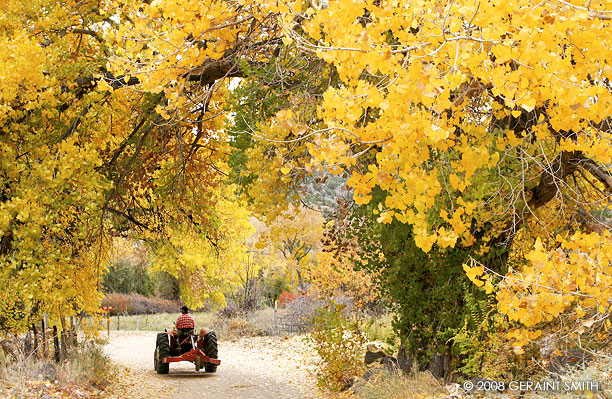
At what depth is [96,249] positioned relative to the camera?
9703mm

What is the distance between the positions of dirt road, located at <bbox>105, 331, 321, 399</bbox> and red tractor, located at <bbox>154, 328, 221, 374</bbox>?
27cm

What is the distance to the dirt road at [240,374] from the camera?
32.0ft

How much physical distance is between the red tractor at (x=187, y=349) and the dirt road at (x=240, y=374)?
0.27 meters

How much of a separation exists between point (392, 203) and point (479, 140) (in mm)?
1410

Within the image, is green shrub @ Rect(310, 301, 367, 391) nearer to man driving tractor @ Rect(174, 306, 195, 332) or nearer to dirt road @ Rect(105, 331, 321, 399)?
dirt road @ Rect(105, 331, 321, 399)

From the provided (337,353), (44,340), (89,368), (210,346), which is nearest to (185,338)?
(210,346)

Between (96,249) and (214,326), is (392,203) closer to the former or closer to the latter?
(96,249)

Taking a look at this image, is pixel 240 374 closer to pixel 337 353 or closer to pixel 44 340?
pixel 337 353

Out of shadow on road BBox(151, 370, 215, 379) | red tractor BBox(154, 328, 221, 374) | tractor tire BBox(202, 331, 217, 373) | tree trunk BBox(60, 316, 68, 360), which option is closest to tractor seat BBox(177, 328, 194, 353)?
red tractor BBox(154, 328, 221, 374)

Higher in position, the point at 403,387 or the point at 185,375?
the point at 403,387

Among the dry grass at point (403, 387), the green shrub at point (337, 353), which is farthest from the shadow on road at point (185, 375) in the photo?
the dry grass at point (403, 387)

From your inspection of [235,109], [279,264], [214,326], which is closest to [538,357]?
[235,109]

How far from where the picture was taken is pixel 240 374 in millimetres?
12023

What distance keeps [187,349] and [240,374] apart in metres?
1.18
